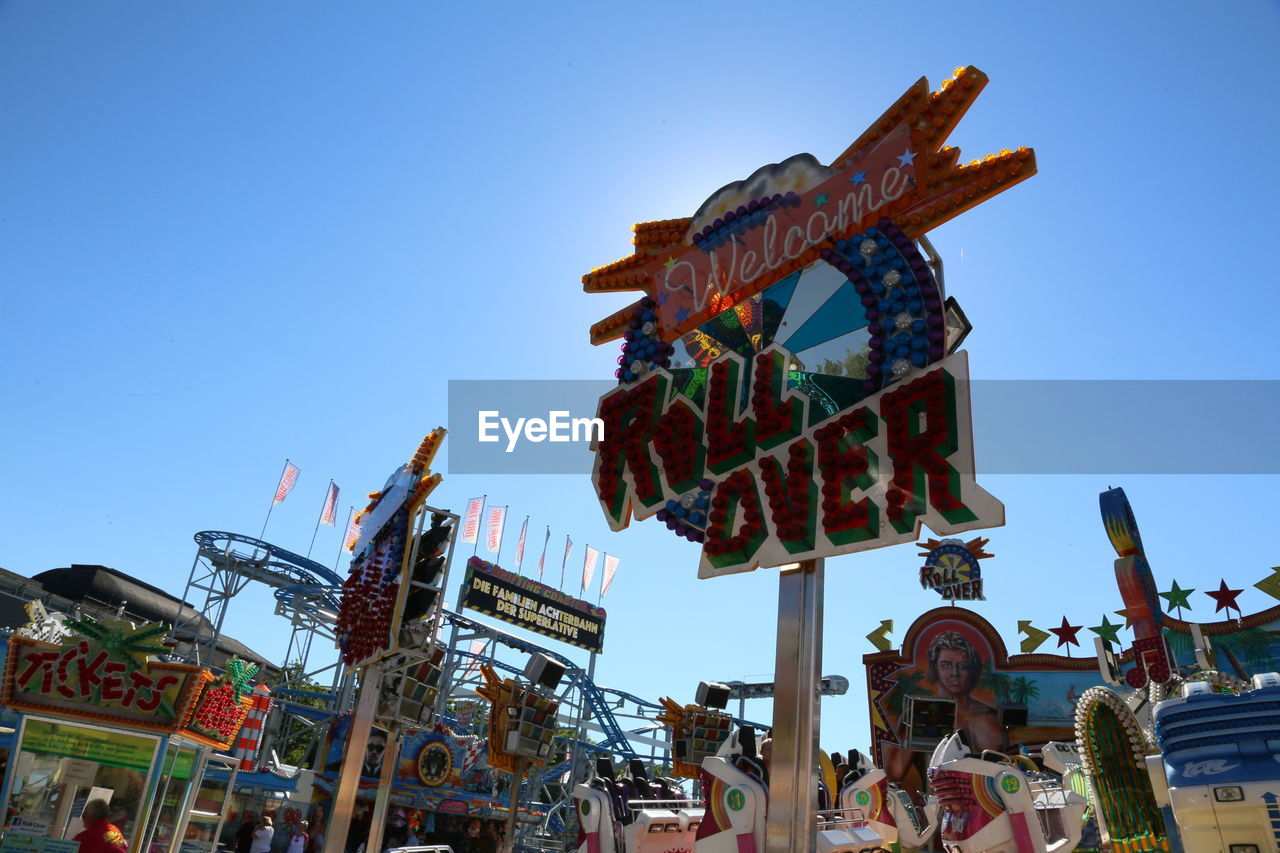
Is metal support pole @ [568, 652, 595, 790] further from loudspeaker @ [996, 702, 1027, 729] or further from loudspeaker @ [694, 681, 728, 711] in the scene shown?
loudspeaker @ [694, 681, 728, 711]

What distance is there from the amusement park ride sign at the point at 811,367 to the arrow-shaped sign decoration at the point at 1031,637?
99.5 feet

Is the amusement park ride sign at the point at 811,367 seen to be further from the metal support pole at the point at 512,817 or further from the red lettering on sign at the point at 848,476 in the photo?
the metal support pole at the point at 512,817

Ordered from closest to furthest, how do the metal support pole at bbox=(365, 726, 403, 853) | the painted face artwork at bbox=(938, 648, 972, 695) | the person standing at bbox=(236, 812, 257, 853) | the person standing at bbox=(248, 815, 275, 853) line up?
the metal support pole at bbox=(365, 726, 403, 853) < the person standing at bbox=(248, 815, 275, 853) < the person standing at bbox=(236, 812, 257, 853) < the painted face artwork at bbox=(938, 648, 972, 695)

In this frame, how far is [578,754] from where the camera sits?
43062 mm

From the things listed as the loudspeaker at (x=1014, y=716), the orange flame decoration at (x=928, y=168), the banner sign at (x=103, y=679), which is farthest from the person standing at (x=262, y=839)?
the loudspeaker at (x=1014, y=716)

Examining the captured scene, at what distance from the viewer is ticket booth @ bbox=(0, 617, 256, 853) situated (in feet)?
32.6

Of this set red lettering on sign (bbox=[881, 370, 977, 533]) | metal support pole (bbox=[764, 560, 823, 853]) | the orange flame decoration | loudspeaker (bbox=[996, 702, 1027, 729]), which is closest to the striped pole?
metal support pole (bbox=[764, 560, 823, 853])

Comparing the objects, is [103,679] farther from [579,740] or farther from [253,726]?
[579,740]

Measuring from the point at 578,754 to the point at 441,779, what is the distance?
14379 millimetres

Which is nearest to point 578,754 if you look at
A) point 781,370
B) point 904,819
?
point 904,819

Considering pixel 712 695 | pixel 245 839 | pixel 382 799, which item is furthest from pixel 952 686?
pixel 382 799

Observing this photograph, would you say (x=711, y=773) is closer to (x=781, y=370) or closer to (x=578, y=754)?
(x=781, y=370)

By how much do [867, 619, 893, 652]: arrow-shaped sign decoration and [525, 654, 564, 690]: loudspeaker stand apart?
22.9m

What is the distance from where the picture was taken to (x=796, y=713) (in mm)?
6152
